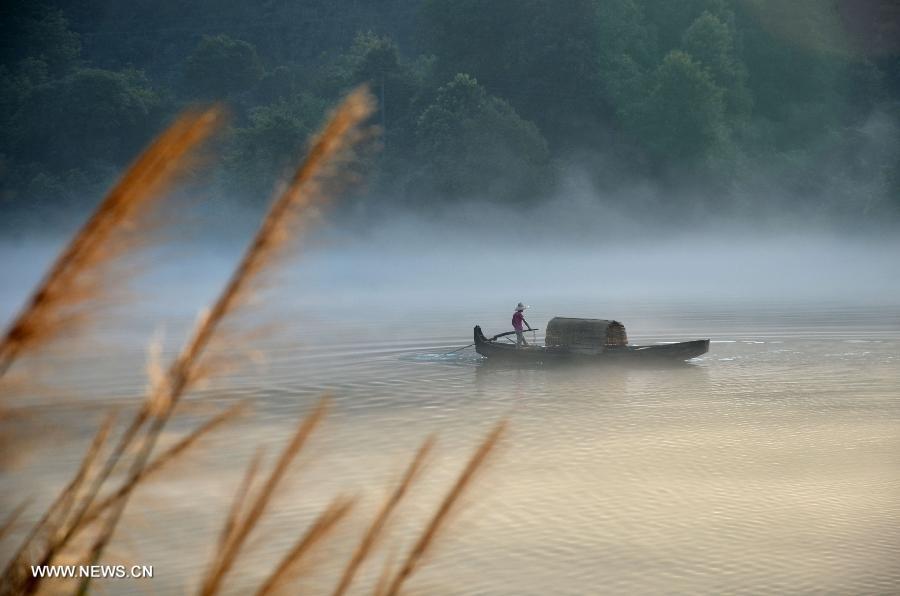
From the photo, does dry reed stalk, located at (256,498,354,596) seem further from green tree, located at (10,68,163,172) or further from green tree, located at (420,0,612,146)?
green tree, located at (10,68,163,172)

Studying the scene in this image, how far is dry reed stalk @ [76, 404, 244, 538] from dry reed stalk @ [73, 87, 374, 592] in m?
0.09

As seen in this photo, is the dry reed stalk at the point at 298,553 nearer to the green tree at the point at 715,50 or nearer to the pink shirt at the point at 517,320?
the pink shirt at the point at 517,320

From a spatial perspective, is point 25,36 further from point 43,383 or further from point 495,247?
point 43,383

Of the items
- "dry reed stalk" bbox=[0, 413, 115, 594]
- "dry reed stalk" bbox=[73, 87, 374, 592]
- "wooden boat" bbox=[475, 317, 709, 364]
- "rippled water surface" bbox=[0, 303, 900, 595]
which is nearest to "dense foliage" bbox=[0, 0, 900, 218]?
"rippled water surface" bbox=[0, 303, 900, 595]

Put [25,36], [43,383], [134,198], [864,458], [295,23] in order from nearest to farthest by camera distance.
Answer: [134,198] → [43,383] → [864,458] → [25,36] → [295,23]

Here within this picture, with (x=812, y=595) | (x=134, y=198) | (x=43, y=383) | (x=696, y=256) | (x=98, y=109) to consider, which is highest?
(x=98, y=109)

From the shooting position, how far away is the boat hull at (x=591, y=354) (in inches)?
1503

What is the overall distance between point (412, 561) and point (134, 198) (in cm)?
113

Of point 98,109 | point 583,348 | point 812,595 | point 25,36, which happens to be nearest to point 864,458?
point 812,595

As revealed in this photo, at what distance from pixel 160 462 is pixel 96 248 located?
30.8 inches

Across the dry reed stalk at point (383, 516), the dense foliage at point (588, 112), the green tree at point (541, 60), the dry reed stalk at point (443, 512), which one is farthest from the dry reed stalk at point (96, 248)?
the green tree at point (541, 60)

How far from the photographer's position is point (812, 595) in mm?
15469

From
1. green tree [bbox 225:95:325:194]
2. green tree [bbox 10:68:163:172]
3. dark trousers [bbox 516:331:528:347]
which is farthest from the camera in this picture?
green tree [bbox 10:68:163:172]

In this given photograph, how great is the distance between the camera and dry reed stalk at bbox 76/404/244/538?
9.57ft
